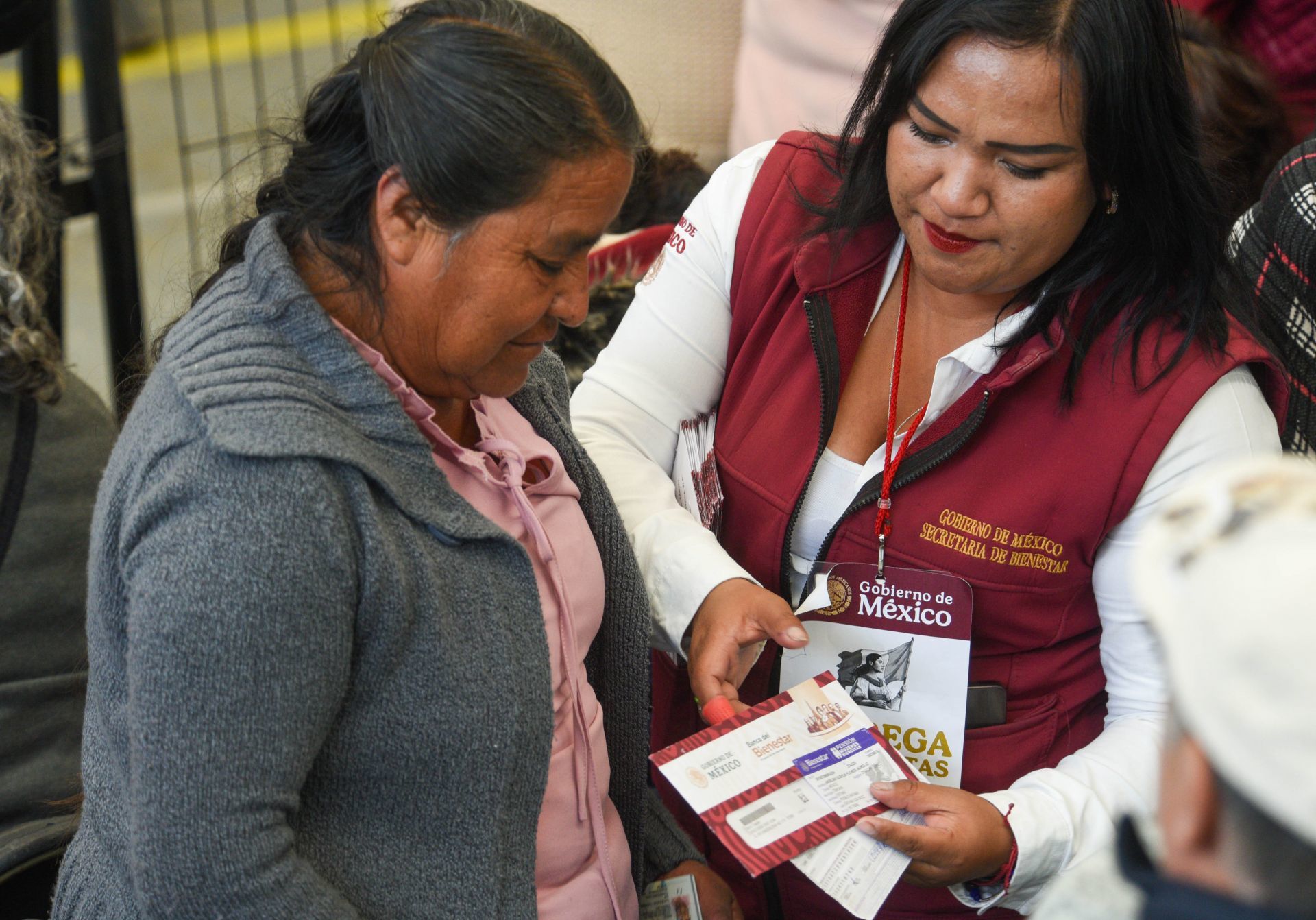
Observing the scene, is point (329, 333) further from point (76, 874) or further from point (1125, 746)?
point (1125, 746)

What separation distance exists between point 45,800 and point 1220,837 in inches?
64.5

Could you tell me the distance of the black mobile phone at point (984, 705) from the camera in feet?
5.41

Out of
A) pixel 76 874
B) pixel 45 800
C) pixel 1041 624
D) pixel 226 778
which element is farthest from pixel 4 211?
pixel 1041 624

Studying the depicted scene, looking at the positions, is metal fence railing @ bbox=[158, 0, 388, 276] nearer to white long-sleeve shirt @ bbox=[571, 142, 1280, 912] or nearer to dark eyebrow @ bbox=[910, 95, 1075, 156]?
white long-sleeve shirt @ bbox=[571, 142, 1280, 912]

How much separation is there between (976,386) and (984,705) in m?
0.42

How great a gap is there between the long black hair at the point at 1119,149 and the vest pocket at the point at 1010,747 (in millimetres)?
436

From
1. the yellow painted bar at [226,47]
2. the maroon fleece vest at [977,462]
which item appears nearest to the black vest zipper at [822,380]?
the maroon fleece vest at [977,462]

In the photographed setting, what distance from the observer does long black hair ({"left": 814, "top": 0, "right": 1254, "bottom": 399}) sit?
4.70 feet

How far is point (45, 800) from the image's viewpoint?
175 cm

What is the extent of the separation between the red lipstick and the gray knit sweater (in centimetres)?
69

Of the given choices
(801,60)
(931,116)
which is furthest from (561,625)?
(801,60)

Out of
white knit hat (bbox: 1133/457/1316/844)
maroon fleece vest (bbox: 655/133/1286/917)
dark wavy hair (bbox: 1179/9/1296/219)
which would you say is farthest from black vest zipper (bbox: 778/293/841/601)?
dark wavy hair (bbox: 1179/9/1296/219)

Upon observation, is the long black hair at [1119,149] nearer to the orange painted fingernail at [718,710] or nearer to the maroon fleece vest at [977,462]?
the maroon fleece vest at [977,462]

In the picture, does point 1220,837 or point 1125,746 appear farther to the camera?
point 1125,746
